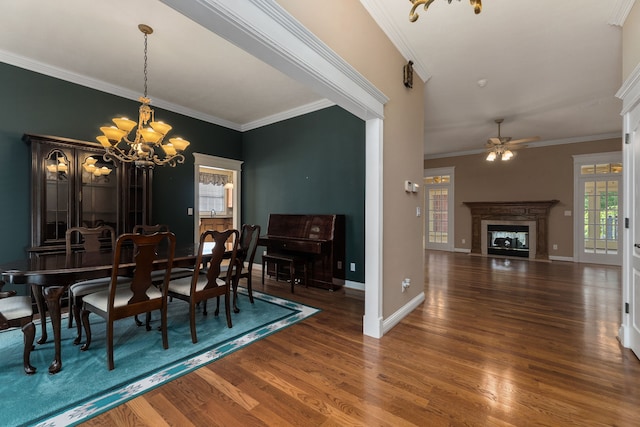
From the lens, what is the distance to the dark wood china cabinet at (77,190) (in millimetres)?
3158

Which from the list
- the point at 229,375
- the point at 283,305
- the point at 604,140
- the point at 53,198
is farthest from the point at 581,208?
the point at 53,198

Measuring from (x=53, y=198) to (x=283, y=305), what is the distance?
301cm

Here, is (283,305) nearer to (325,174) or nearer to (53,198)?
(325,174)

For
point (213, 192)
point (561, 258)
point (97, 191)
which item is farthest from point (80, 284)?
point (561, 258)

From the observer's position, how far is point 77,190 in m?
3.38

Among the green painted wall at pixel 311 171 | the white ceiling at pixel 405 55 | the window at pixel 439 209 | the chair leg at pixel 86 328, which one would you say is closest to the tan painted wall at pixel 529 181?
the window at pixel 439 209

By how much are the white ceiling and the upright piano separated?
198cm

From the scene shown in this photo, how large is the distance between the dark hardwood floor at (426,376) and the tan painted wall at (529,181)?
403cm

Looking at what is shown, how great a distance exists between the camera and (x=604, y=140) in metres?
6.12

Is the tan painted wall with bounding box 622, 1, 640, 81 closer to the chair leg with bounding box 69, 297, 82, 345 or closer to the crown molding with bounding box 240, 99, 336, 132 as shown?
the crown molding with bounding box 240, 99, 336, 132

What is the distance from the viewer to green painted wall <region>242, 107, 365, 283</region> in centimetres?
427

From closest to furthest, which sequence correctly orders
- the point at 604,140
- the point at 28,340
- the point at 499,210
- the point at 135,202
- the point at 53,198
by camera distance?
the point at 28,340
the point at 53,198
the point at 135,202
the point at 604,140
the point at 499,210

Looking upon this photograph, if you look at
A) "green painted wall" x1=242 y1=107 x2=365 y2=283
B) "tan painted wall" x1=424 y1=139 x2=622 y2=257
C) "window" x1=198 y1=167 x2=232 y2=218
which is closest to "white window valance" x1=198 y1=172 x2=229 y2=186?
"window" x1=198 y1=167 x2=232 y2=218

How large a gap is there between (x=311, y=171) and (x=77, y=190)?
319 cm
